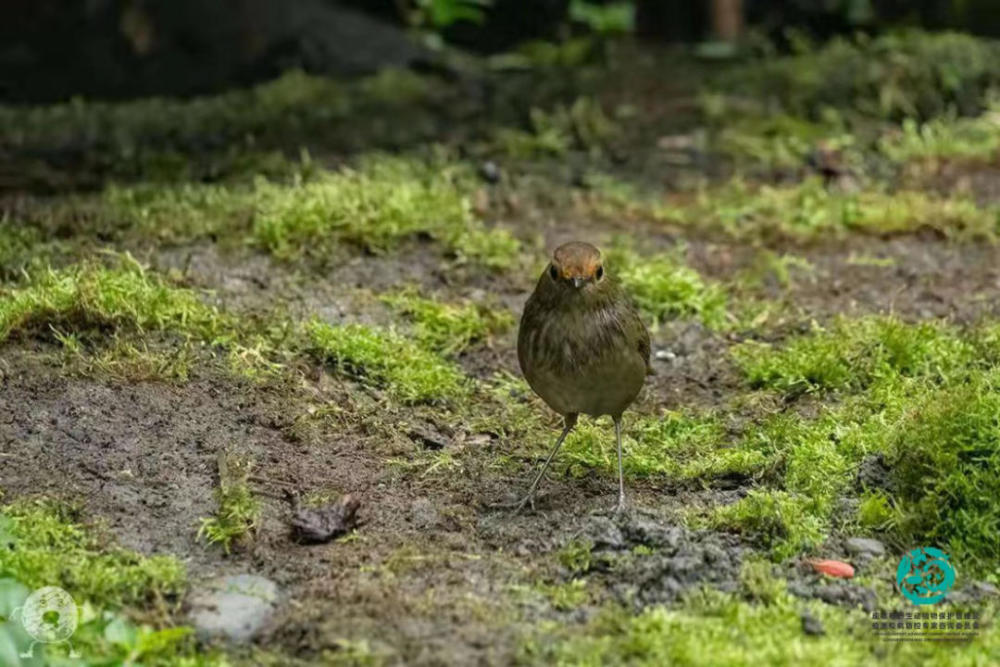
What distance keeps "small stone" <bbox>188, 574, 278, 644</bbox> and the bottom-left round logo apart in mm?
333

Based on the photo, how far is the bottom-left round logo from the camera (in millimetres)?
4004

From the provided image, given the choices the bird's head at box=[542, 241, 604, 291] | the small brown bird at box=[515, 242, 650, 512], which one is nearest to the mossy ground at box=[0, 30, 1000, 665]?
the small brown bird at box=[515, 242, 650, 512]

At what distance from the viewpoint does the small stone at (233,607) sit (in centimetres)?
413

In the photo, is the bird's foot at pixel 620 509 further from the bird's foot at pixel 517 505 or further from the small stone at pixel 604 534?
the bird's foot at pixel 517 505

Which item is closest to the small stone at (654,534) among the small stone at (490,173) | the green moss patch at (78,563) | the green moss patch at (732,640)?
the green moss patch at (732,640)

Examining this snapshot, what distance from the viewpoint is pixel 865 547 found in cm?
471

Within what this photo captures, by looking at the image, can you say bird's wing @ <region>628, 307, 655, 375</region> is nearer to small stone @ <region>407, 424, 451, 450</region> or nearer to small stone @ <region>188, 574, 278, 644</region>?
small stone @ <region>407, 424, 451, 450</region>

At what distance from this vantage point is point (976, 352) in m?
6.17

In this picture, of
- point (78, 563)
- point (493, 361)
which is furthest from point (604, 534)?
point (493, 361)

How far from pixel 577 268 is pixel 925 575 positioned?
1.52 metres

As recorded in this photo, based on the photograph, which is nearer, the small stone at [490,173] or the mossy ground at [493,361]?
the mossy ground at [493,361]

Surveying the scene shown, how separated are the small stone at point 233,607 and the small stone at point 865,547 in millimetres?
1819

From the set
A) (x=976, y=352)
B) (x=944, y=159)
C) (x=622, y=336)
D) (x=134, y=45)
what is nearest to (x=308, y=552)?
(x=622, y=336)

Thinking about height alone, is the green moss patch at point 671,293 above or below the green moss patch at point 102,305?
below
